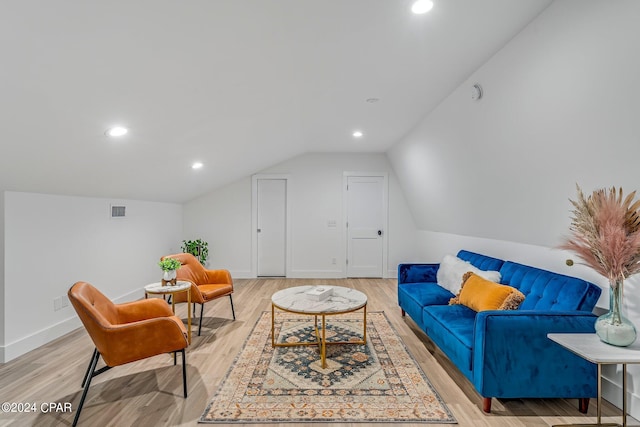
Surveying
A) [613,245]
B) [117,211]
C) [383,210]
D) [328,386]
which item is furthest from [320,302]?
[383,210]

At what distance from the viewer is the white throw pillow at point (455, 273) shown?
303 centimetres

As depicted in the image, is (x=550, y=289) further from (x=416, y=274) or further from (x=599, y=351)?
(x=416, y=274)

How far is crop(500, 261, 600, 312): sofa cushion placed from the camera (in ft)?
7.09

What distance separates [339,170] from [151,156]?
3.56m

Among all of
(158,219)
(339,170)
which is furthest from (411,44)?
(158,219)

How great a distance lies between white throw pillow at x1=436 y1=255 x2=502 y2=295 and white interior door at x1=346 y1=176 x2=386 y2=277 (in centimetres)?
240

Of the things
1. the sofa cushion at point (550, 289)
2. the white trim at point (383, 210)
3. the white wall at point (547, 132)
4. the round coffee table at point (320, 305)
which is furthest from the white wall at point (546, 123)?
the white trim at point (383, 210)

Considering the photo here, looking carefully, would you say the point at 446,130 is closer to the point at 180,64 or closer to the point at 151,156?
the point at 180,64

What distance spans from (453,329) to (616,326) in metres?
0.99

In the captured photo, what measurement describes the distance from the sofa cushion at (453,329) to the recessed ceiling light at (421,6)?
2.13m

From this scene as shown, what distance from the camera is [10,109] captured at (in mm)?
1878

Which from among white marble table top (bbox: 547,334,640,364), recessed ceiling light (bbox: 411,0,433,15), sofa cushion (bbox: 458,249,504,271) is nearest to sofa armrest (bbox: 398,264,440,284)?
sofa cushion (bbox: 458,249,504,271)

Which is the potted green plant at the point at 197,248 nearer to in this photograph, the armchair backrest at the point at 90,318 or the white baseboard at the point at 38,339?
the white baseboard at the point at 38,339

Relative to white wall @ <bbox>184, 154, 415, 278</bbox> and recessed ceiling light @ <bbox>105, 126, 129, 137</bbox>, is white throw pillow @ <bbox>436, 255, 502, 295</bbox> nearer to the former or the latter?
white wall @ <bbox>184, 154, 415, 278</bbox>
